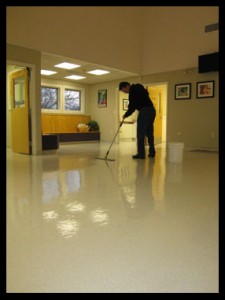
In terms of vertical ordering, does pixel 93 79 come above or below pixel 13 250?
above

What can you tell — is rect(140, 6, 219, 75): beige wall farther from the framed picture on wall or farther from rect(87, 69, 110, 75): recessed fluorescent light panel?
the framed picture on wall

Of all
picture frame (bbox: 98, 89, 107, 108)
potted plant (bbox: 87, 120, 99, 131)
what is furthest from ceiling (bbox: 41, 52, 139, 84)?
potted plant (bbox: 87, 120, 99, 131)

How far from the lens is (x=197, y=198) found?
2264 millimetres

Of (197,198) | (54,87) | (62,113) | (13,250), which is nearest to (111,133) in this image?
(62,113)

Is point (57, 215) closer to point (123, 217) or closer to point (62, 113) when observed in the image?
point (123, 217)

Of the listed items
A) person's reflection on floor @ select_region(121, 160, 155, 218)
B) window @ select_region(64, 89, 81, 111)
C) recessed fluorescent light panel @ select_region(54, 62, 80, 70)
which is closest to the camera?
person's reflection on floor @ select_region(121, 160, 155, 218)

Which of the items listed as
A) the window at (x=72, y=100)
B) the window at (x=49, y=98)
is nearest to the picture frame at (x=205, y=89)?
the window at (x=72, y=100)

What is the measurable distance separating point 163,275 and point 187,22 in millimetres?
7364

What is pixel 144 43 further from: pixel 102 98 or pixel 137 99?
pixel 137 99

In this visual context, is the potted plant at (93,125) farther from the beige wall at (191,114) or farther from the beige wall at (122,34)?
the beige wall at (122,34)

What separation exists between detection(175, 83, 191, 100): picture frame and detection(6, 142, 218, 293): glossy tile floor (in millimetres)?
4832

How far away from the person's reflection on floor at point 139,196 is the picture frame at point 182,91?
4510mm

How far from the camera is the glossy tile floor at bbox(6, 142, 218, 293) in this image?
108 cm
